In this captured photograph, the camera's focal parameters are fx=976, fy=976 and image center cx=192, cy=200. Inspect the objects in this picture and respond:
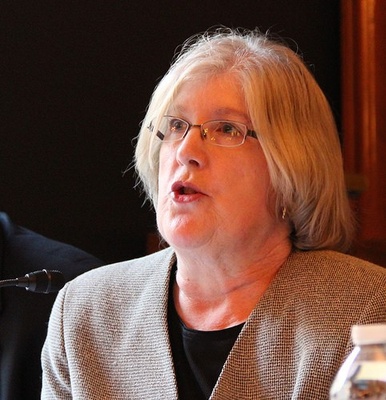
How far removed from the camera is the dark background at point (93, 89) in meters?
3.03

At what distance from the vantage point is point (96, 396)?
1.86 m

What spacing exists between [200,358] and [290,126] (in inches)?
18.3

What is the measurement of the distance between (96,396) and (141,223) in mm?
1373

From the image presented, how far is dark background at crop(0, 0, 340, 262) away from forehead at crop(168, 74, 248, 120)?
1.23 metres

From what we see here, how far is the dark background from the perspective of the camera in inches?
119

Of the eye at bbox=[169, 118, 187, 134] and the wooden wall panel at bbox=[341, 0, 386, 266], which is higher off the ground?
the eye at bbox=[169, 118, 187, 134]

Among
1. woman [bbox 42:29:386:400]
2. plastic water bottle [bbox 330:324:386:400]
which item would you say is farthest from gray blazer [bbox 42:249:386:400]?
plastic water bottle [bbox 330:324:386:400]

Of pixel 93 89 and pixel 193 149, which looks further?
pixel 93 89

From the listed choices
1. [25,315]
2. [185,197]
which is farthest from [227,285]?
Result: [25,315]

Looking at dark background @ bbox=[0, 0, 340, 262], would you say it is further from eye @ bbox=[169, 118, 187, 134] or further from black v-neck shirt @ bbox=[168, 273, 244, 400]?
black v-neck shirt @ bbox=[168, 273, 244, 400]

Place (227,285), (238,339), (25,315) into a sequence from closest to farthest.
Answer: (238,339)
(227,285)
(25,315)

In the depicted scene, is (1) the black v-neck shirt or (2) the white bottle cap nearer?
(2) the white bottle cap

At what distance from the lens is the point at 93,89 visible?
310 cm

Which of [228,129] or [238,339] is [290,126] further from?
[238,339]
